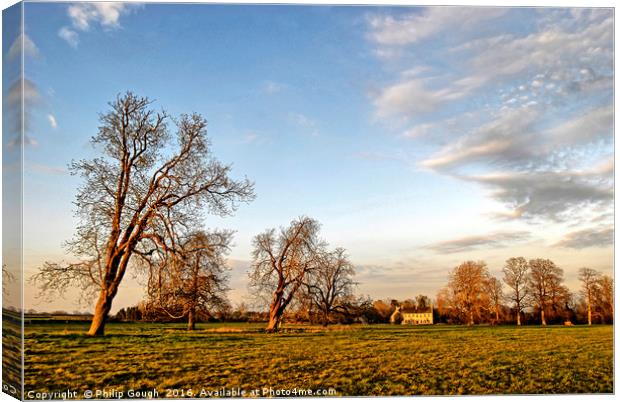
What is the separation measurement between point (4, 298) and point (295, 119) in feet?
17.3

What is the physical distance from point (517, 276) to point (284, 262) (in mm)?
3957

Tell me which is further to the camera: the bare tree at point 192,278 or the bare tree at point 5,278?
A: the bare tree at point 192,278

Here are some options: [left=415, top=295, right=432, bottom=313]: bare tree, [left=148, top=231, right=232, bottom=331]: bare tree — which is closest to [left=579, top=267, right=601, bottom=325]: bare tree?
[left=415, top=295, right=432, bottom=313]: bare tree

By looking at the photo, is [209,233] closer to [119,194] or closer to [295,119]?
[119,194]

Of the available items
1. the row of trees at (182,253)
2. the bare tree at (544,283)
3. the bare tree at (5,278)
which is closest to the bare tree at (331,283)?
the row of trees at (182,253)

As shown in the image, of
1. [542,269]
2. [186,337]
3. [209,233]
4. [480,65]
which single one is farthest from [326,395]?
[480,65]

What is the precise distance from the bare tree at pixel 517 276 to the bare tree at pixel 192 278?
4.68 meters

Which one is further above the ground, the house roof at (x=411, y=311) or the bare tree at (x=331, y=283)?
the bare tree at (x=331, y=283)

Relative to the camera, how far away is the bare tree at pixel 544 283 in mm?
10641

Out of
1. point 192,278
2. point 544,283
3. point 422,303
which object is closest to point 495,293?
point 544,283

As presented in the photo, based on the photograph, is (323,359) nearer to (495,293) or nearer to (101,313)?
(495,293)

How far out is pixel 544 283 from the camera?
10875 mm

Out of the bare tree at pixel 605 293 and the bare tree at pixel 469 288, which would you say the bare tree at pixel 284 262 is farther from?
the bare tree at pixel 605 293

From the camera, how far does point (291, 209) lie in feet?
33.6
